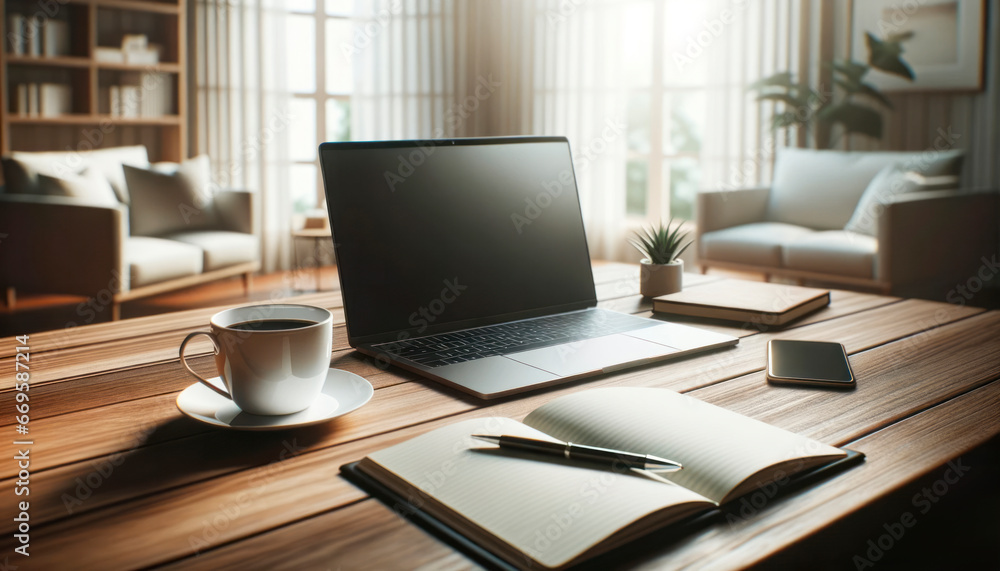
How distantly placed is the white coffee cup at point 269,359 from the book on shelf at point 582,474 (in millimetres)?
113

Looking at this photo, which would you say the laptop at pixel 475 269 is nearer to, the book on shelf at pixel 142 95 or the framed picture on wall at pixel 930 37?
the framed picture on wall at pixel 930 37

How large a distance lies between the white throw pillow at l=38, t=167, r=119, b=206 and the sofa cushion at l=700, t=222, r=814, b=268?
2.77 m

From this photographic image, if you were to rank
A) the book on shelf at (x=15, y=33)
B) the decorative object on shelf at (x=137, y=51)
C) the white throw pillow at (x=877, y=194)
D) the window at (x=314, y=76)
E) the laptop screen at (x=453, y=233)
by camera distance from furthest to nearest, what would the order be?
the window at (x=314, y=76)
the decorative object on shelf at (x=137, y=51)
the book on shelf at (x=15, y=33)
the white throw pillow at (x=877, y=194)
the laptop screen at (x=453, y=233)

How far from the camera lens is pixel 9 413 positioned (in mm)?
688

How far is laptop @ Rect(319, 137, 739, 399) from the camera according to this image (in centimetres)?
87

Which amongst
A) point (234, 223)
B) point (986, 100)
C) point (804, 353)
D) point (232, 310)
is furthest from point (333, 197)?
point (986, 100)

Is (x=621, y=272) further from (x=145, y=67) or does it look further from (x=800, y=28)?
(x=145, y=67)

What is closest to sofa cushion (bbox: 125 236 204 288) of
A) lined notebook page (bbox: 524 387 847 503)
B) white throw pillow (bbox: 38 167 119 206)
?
white throw pillow (bbox: 38 167 119 206)

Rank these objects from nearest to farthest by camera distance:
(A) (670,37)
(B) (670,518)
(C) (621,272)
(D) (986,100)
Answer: (B) (670,518) < (C) (621,272) < (D) (986,100) < (A) (670,37)

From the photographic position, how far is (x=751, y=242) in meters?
3.62

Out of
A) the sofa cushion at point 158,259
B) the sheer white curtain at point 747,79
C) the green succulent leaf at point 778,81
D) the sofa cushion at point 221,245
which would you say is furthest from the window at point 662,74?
the sofa cushion at point 158,259

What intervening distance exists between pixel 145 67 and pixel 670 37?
317 centimetres

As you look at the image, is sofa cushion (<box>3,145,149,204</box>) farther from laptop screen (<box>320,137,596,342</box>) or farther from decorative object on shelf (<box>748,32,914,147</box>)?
decorative object on shelf (<box>748,32,914,147</box>)

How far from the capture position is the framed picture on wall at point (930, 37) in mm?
3932
